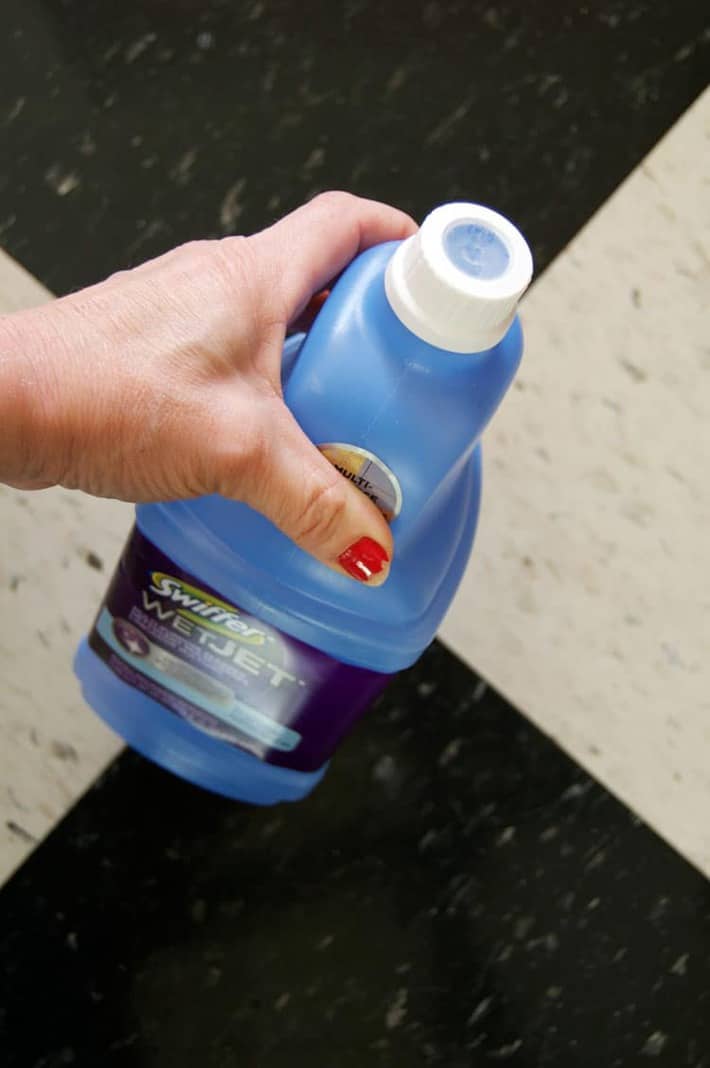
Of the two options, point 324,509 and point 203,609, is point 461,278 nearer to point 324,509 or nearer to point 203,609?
point 324,509

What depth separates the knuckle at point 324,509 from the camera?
427mm

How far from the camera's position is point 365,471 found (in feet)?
1.44

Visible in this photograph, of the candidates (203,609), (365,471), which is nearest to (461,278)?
(365,471)

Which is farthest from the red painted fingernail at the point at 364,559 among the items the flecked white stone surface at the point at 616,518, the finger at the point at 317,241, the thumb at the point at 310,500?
the flecked white stone surface at the point at 616,518

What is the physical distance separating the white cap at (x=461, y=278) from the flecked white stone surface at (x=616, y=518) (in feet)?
1.17

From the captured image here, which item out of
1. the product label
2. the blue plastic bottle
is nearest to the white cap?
the blue plastic bottle

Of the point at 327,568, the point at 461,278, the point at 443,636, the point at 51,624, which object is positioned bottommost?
the point at 51,624

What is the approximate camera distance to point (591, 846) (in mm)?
734

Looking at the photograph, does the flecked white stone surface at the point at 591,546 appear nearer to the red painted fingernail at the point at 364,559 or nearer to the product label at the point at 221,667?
the product label at the point at 221,667

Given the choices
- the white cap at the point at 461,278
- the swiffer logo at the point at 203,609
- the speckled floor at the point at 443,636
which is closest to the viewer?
the white cap at the point at 461,278

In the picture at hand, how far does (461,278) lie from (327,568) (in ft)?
0.51

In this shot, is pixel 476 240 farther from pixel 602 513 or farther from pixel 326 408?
pixel 602 513

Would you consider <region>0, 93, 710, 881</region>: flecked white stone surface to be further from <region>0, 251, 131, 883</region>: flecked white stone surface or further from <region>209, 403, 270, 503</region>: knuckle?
<region>209, 403, 270, 503</region>: knuckle

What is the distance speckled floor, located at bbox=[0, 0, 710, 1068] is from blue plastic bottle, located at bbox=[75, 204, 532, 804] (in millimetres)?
72
